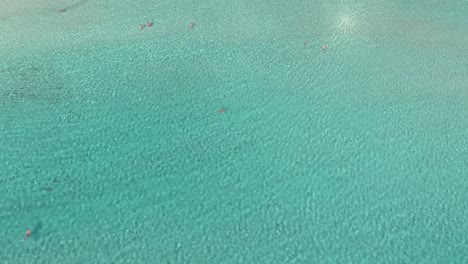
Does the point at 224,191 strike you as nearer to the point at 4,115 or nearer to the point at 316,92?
the point at 316,92

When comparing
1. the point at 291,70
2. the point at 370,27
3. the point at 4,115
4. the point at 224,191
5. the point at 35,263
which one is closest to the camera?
the point at 35,263

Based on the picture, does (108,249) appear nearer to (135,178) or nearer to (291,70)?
(135,178)

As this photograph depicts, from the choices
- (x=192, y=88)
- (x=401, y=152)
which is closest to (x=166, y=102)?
(x=192, y=88)

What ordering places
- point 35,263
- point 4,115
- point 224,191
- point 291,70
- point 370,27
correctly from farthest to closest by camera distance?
point 370,27, point 291,70, point 4,115, point 224,191, point 35,263

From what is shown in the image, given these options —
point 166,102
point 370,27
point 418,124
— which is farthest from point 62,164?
point 370,27

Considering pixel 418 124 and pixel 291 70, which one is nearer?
pixel 418 124

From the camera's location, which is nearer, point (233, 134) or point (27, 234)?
point (27, 234)
